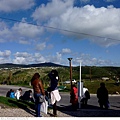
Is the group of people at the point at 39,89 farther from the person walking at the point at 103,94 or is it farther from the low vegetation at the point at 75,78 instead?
the low vegetation at the point at 75,78

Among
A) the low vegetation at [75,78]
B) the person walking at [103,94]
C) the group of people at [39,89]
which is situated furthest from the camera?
the low vegetation at [75,78]

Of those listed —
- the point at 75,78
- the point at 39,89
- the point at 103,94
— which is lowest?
the point at 103,94

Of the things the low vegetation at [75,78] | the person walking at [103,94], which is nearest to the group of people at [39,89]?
the person walking at [103,94]

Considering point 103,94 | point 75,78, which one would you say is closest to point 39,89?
point 103,94

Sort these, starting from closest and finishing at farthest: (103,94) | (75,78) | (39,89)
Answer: (39,89), (103,94), (75,78)

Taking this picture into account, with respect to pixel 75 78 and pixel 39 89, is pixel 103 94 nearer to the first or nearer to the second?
pixel 39 89

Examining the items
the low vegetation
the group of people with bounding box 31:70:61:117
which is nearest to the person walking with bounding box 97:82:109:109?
the group of people with bounding box 31:70:61:117

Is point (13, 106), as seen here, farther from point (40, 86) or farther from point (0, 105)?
point (40, 86)

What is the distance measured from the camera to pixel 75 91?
13.8 metres

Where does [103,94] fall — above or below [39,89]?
below

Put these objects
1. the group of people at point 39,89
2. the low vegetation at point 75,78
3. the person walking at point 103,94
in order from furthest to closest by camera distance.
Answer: the low vegetation at point 75,78, the person walking at point 103,94, the group of people at point 39,89

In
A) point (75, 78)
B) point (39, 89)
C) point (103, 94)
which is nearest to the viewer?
point (39, 89)

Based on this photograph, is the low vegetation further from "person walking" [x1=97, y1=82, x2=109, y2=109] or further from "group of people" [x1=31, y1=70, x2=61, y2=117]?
"group of people" [x1=31, y1=70, x2=61, y2=117]

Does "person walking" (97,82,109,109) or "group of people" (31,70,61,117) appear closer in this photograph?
"group of people" (31,70,61,117)
